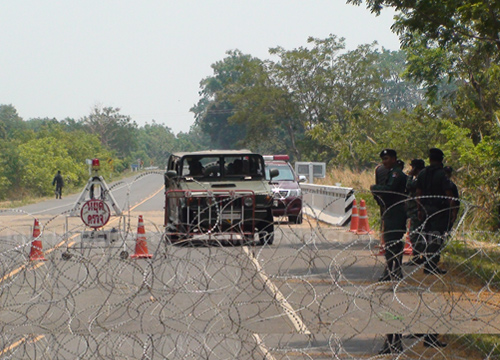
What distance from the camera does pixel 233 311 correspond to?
7578mm

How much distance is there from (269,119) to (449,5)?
5413cm

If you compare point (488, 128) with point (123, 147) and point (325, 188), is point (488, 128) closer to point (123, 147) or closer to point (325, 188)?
point (325, 188)

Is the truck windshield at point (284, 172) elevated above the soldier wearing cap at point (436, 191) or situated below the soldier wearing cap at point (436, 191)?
below

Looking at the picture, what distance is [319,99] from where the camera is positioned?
223 ft

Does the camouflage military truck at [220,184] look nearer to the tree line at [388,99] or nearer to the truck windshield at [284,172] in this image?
the tree line at [388,99]

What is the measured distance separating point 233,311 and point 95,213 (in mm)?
5556

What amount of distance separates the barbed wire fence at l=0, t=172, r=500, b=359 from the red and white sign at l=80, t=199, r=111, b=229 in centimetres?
200

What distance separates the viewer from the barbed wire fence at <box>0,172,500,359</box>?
206 inches

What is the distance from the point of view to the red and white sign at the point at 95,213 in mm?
12539

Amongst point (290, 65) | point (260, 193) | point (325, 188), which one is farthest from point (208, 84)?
point (260, 193)

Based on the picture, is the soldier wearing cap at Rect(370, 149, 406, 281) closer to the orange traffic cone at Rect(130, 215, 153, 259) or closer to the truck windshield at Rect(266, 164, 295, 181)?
the orange traffic cone at Rect(130, 215, 153, 259)

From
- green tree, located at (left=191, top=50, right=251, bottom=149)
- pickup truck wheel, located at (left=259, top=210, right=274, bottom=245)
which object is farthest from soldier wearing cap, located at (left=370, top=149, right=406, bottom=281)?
green tree, located at (left=191, top=50, right=251, bottom=149)

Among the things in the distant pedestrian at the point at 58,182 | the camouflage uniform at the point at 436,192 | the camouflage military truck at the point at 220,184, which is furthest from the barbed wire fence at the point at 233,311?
the distant pedestrian at the point at 58,182

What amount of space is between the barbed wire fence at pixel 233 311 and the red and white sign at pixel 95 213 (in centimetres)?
200
